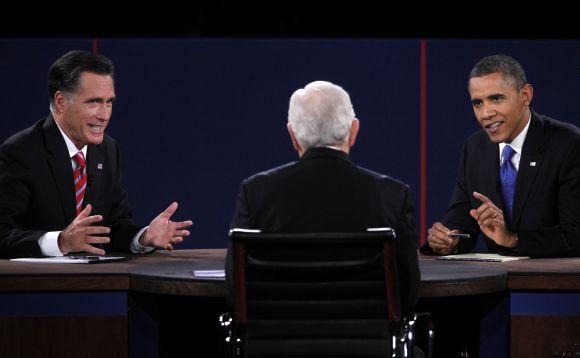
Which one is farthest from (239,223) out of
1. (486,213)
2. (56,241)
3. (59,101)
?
(59,101)

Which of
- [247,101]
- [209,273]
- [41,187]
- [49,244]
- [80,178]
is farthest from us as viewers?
[247,101]

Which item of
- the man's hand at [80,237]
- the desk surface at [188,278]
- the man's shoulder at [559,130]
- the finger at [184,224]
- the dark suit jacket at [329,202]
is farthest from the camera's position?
the man's shoulder at [559,130]

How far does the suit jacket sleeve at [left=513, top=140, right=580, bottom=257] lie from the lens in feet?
10.9

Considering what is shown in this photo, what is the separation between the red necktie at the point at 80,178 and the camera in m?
3.67

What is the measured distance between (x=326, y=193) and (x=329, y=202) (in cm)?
3

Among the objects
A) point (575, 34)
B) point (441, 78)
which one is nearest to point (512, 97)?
point (441, 78)

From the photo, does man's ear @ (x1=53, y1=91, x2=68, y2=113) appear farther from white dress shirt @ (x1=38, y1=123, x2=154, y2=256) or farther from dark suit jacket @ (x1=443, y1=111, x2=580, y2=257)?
dark suit jacket @ (x1=443, y1=111, x2=580, y2=257)

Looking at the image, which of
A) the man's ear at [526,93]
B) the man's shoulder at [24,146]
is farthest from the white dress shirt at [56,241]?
the man's ear at [526,93]

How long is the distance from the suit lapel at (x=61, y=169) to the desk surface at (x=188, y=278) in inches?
21.9

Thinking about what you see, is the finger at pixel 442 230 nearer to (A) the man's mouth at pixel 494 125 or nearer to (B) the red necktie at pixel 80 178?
(A) the man's mouth at pixel 494 125

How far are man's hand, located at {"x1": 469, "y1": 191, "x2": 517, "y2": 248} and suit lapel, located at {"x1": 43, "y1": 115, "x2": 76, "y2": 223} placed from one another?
4.95 feet

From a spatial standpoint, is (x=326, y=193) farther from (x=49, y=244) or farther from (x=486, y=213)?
(x=49, y=244)

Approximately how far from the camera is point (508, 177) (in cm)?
373

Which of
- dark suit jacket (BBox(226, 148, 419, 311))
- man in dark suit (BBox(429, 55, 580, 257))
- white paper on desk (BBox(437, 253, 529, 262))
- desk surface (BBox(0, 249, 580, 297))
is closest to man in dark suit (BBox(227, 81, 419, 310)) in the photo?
dark suit jacket (BBox(226, 148, 419, 311))
